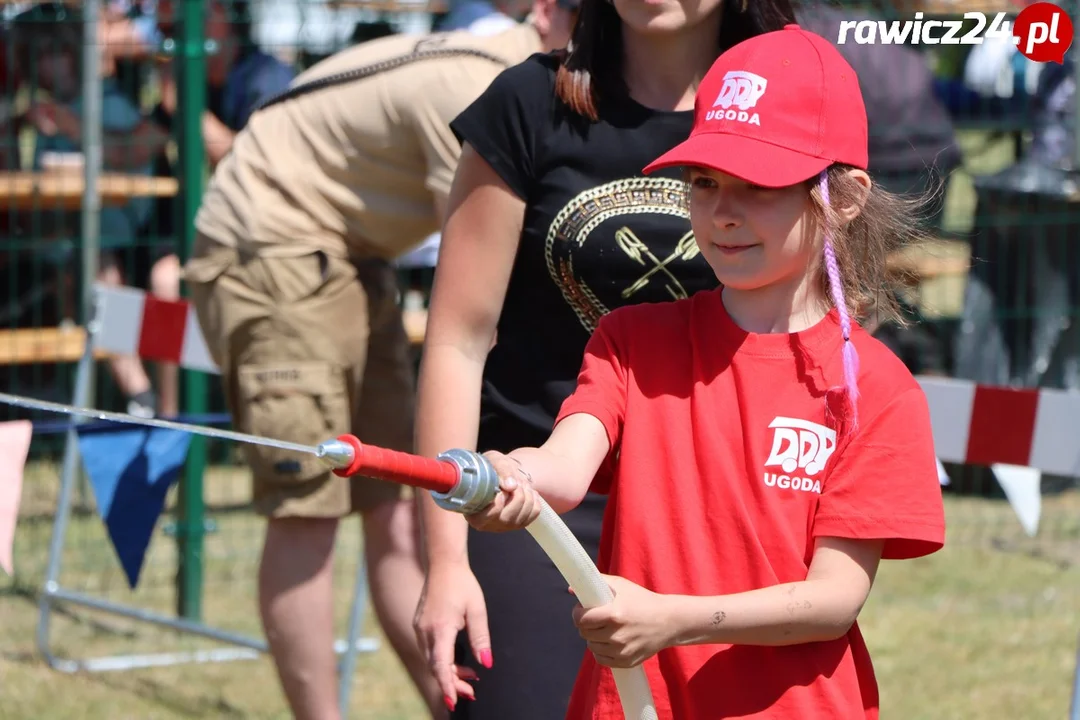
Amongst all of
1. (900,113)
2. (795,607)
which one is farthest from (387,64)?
(900,113)

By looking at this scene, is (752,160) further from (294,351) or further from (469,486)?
(294,351)

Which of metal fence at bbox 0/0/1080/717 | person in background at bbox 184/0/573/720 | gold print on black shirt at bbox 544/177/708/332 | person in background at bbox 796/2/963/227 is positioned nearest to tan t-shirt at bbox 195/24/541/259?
person in background at bbox 184/0/573/720

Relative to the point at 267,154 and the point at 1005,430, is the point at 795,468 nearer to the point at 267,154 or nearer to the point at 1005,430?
the point at 1005,430

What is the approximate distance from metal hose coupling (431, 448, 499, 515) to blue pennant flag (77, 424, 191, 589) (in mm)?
3096

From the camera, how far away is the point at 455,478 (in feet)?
4.94

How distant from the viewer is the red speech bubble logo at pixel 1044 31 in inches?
123

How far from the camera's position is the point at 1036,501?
3914 mm

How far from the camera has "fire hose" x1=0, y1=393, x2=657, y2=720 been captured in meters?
1.41

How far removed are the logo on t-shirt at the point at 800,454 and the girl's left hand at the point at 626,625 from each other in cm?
25

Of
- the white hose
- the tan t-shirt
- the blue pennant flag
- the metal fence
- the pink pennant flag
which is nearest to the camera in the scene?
the white hose

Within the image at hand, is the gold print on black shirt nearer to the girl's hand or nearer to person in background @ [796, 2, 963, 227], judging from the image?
the girl's hand

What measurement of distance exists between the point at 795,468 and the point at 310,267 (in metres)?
2.14

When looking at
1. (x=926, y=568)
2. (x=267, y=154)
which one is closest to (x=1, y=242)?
(x=267, y=154)

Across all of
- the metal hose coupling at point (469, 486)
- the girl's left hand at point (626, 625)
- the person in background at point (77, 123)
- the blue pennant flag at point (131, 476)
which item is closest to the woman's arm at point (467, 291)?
the girl's left hand at point (626, 625)
